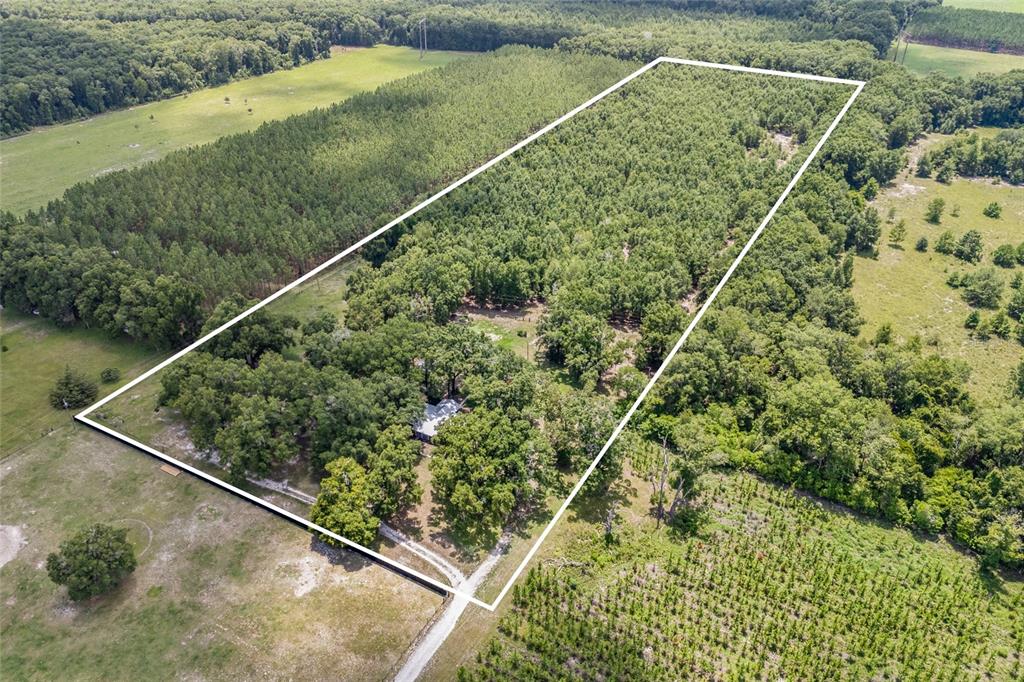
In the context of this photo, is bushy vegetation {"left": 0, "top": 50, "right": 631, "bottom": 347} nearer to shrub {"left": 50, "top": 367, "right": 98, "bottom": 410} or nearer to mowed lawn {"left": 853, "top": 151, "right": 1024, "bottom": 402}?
shrub {"left": 50, "top": 367, "right": 98, "bottom": 410}

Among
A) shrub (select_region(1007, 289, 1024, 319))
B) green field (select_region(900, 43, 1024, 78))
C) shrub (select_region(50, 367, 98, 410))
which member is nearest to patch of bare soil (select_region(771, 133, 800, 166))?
shrub (select_region(1007, 289, 1024, 319))

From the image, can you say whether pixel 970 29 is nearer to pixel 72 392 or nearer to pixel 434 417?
pixel 434 417

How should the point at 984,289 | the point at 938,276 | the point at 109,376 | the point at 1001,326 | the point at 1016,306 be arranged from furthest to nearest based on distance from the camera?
1. the point at 938,276
2. the point at 984,289
3. the point at 1016,306
4. the point at 1001,326
5. the point at 109,376

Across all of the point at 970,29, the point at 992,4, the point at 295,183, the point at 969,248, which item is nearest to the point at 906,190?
the point at 969,248

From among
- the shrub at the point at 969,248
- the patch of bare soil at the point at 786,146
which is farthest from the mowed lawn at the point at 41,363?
the shrub at the point at 969,248

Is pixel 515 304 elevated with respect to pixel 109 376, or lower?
elevated

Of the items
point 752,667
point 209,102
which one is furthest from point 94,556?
point 209,102

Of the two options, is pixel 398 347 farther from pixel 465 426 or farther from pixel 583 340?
pixel 583 340
